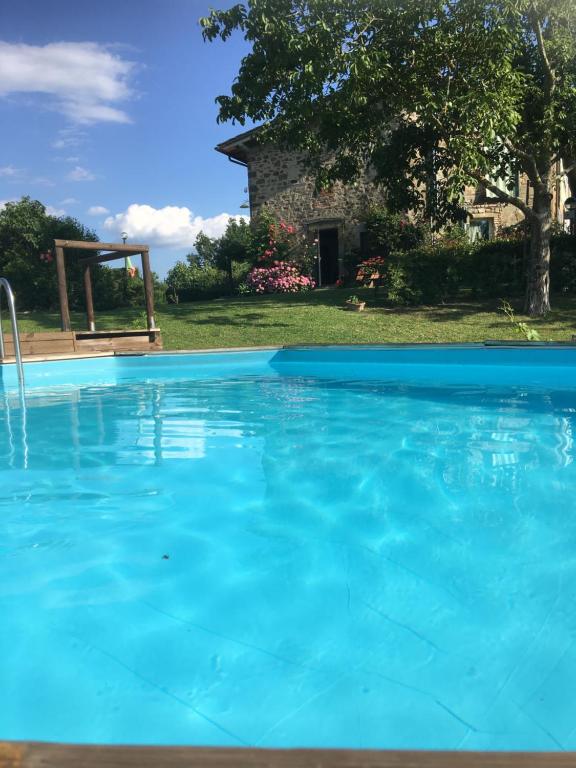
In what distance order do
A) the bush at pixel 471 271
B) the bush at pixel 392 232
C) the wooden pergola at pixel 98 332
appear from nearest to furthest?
1. the wooden pergola at pixel 98 332
2. the bush at pixel 471 271
3. the bush at pixel 392 232

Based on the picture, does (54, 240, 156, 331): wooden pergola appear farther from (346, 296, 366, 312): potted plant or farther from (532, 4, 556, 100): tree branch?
(532, 4, 556, 100): tree branch

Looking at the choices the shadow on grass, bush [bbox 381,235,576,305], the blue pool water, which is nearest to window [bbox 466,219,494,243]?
bush [bbox 381,235,576,305]

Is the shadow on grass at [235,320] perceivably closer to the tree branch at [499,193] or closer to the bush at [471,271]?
the bush at [471,271]

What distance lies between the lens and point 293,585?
2.48 metres

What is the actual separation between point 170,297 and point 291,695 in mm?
21213

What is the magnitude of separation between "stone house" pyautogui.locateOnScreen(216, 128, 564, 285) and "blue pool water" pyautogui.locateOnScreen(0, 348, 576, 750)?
15.6 metres

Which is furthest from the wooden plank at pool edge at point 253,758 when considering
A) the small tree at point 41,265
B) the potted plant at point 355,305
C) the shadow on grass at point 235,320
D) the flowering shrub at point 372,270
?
the small tree at point 41,265

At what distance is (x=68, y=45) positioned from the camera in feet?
34.4

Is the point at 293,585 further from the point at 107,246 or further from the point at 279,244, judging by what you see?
the point at 279,244

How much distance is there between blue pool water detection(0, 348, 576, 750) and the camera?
5.65 feet

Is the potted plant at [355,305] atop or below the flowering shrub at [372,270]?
below

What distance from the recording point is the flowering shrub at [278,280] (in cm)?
1872

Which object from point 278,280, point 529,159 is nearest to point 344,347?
point 529,159

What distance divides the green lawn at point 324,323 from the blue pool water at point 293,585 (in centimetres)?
569
